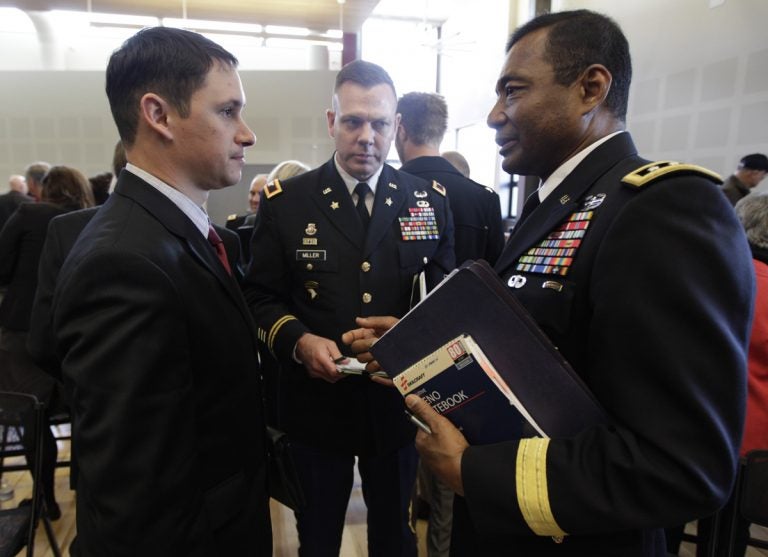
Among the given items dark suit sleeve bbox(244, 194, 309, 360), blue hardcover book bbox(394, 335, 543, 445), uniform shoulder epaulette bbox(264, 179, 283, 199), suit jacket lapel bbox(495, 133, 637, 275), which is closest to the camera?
blue hardcover book bbox(394, 335, 543, 445)

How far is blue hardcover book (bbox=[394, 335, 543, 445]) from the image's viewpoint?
2.34 ft

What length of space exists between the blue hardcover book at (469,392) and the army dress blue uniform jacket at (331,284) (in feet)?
2.44

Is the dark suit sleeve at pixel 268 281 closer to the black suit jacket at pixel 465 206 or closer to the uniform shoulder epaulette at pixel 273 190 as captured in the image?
the uniform shoulder epaulette at pixel 273 190

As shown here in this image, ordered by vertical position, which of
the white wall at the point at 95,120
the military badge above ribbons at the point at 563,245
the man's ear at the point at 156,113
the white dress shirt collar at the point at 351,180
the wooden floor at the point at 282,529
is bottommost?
the wooden floor at the point at 282,529

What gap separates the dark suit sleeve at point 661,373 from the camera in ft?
2.01

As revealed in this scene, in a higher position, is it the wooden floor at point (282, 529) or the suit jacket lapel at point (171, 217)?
the suit jacket lapel at point (171, 217)

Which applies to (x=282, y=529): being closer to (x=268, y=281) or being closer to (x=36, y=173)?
(x=268, y=281)

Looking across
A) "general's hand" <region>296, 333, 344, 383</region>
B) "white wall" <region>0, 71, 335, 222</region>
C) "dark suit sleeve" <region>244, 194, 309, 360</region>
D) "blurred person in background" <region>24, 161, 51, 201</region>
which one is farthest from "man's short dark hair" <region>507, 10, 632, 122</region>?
"white wall" <region>0, 71, 335, 222</region>

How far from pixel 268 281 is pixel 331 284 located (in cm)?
24

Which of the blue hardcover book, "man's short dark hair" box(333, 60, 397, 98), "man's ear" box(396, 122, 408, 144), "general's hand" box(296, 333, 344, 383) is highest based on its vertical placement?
"man's short dark hair" box(333, 60, 397, 98)

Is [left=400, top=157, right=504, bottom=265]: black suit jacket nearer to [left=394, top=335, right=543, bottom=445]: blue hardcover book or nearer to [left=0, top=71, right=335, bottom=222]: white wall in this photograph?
[left=394, top=335, right=543, bottom=445]: blue hardcover book

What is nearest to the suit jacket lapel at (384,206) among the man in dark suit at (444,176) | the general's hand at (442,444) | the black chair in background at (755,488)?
the man in dark suit at (444,176)

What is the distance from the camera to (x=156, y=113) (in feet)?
3.21

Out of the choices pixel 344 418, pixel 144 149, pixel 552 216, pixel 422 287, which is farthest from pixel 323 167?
pixel 552 216
